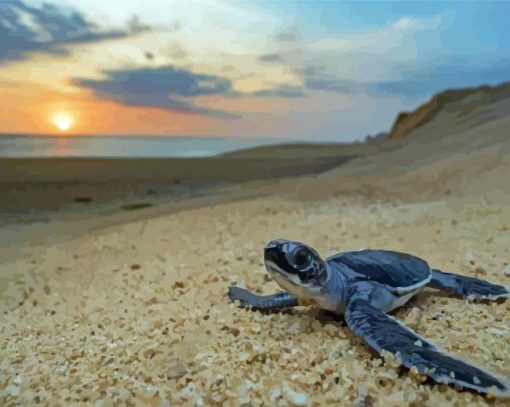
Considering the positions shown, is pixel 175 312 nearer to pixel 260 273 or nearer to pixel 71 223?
pixel 260 273

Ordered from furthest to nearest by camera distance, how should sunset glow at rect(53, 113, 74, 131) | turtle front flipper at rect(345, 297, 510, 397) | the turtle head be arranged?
1. sunset glow at rect(53, 113, 74, 131)
2. the turtle head
3. turtle front flipper at rect(345, 297, 510, 397)

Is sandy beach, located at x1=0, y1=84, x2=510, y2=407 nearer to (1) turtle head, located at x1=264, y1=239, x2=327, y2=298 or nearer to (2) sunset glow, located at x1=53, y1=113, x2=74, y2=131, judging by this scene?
(1) turtle head, located at x1=264, y1=239, x2=327, y2=298

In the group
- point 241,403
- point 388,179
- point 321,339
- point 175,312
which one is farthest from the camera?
point 388,179

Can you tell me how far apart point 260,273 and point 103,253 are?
912 mm

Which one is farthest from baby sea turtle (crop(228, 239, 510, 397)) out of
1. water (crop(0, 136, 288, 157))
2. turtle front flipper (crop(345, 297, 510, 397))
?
water (crop(0, 136, 288, 157))

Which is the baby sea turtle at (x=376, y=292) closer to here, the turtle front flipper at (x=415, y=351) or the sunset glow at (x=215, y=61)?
the turtle front flipper at (x=415, y=351)

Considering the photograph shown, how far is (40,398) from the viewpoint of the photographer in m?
0.84

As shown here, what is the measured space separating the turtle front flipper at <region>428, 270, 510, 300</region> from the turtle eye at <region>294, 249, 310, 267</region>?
44 cm

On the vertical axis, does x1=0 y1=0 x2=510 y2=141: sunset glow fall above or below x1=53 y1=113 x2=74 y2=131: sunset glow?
above

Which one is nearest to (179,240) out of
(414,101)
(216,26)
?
(216,26)

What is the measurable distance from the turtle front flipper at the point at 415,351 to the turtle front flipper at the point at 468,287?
0.32 meters

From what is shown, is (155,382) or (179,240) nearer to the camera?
(155,382)

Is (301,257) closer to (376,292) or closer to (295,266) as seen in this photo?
(295,266)

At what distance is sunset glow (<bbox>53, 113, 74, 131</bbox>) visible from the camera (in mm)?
2740
